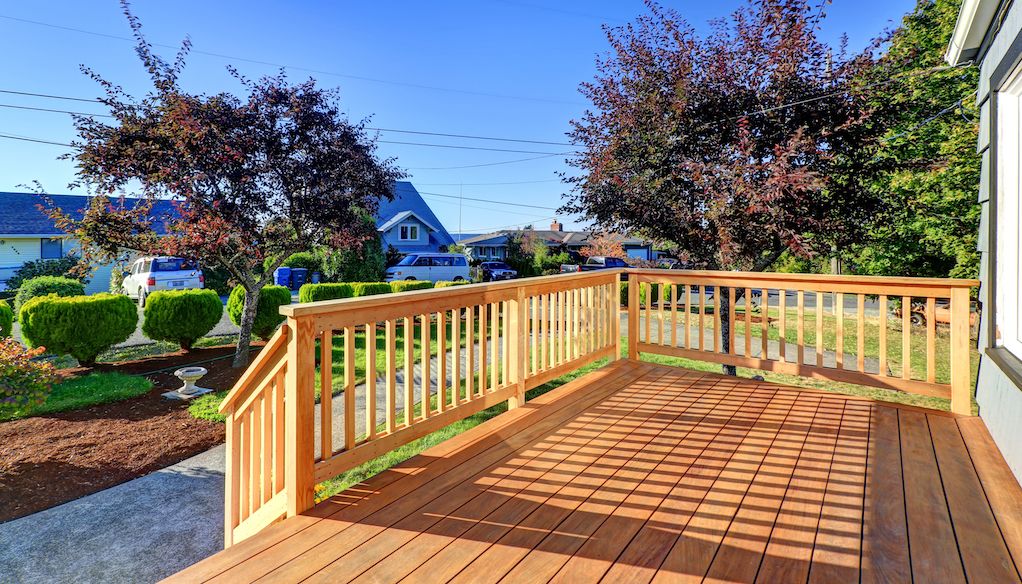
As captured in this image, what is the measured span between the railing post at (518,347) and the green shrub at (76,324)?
5.92 m

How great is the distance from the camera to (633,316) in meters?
4.30

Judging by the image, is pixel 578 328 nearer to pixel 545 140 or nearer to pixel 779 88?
→ pixel 779 88

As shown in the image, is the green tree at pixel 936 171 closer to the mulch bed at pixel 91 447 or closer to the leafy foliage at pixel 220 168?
the leafy foliage at pixel 220 168

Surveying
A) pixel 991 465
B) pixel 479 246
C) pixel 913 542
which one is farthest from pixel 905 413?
pixel 479 246

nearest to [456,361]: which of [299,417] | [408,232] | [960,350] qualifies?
[299,417]

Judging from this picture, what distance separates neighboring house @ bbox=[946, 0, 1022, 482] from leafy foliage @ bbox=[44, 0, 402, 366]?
19.5 feet

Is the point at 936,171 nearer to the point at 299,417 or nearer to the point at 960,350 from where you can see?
the point at 960,350

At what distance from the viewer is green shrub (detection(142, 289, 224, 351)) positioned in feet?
21.3

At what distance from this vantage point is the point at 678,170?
4586mm

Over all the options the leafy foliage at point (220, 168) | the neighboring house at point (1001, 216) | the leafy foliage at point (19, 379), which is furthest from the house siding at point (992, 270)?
the leafy foliage at point (220, 168)

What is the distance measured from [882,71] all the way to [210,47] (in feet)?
41.3

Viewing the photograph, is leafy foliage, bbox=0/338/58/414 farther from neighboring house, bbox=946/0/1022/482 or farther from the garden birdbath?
neighboring house, bbox=946/0/1022/482

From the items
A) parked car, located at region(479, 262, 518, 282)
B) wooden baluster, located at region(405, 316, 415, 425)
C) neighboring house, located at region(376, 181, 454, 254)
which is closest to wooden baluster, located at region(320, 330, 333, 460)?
wooden baluster, located at region(405, 316, 415, 425)

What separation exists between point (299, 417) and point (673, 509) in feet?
4.94
